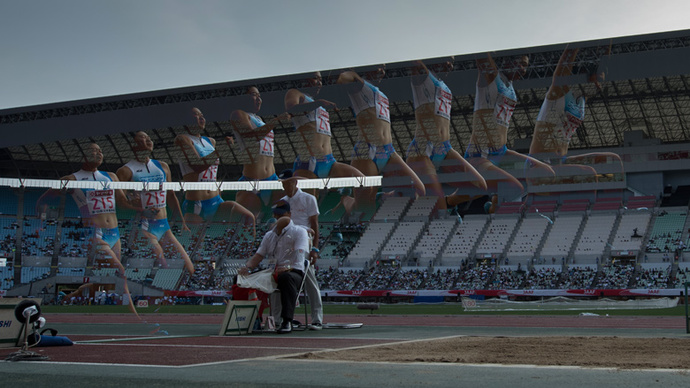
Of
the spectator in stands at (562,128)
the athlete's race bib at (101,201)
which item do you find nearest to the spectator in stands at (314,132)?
the spectator in stands at (562,128)

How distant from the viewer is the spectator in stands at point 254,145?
45.7 meters

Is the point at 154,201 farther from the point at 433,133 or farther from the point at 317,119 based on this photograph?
the point at 433,133

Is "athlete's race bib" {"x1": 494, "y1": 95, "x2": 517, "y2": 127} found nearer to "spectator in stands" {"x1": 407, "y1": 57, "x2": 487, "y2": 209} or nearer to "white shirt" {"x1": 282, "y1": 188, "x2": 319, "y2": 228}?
"spectator in stands" {"x1": 407, "y1": 57, "x2": 487, "y2": 209}

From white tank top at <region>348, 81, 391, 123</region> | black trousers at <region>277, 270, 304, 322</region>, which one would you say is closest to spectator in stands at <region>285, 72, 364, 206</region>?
white tank top at <region>348, 81, 391, 123</region>

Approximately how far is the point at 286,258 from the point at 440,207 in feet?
128

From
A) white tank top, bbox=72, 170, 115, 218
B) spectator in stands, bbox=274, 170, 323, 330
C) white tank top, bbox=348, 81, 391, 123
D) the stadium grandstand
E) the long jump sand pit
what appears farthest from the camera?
white tank top, bbox=72, 170, 115, 218

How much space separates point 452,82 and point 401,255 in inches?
489

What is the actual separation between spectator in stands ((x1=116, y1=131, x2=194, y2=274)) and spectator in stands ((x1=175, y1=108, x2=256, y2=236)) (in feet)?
3.90

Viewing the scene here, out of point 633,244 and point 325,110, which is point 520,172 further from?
point 325,110

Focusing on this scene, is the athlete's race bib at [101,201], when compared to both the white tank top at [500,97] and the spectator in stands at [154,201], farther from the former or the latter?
the white tank top at [500,97]

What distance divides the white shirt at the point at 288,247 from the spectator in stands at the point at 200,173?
3695cm

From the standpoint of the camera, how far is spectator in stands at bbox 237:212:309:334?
10.2 metres

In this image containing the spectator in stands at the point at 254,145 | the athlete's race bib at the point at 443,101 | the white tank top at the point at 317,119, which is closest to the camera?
the athlete's race bib at the point at 443,101

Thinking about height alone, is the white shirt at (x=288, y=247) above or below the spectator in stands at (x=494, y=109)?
below
